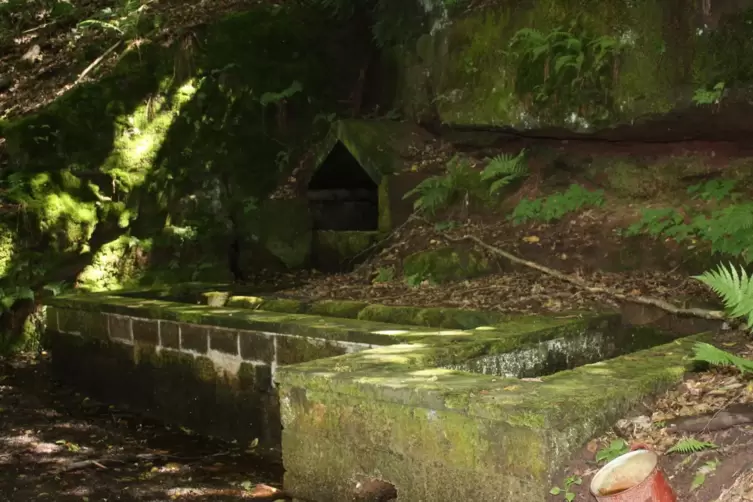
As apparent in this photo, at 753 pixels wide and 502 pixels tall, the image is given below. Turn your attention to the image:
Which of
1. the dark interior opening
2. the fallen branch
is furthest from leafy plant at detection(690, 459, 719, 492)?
the dark interior opening

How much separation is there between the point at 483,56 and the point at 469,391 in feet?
23.6

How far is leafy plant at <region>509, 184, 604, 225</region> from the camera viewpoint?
815 cm

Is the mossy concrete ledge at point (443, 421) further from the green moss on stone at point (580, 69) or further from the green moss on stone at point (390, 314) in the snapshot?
the green moss on stone at point (580, 69)

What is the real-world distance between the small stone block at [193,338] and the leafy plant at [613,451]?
4534 millimetres

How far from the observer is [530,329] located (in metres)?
5.17

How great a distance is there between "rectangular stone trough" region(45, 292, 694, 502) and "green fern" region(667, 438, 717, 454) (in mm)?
384

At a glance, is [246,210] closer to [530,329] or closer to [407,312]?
[407,312]

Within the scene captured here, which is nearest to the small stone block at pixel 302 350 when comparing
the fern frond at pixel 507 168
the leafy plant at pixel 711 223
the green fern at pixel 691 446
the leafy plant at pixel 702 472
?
the green fern at pixel 691 446

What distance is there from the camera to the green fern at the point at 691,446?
305cm

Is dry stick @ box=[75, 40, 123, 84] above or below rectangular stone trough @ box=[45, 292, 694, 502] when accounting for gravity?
above

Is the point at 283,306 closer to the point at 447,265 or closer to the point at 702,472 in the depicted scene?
the point at 447,265

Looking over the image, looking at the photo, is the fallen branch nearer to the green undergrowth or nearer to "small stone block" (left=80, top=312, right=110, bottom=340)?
"small stone block" (left=80, top=312, right=110, bottom=340)

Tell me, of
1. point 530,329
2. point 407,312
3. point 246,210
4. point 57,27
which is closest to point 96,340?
point 246,210

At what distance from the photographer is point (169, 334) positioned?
722 cm
